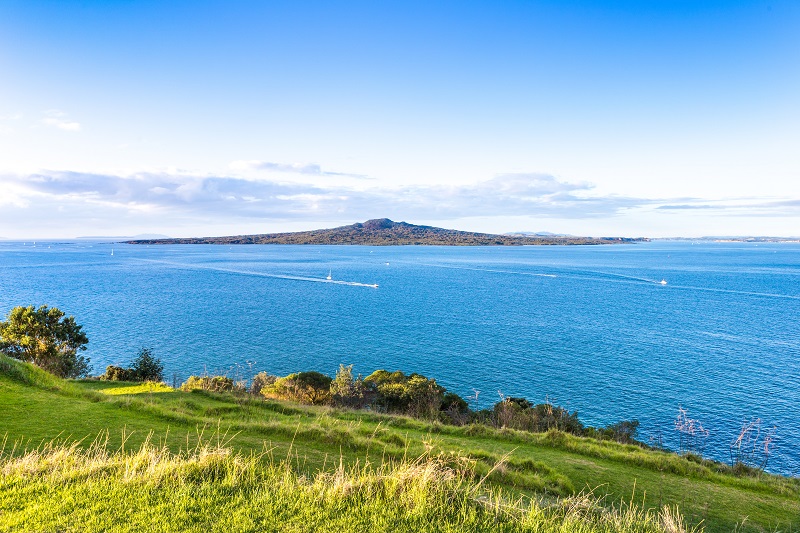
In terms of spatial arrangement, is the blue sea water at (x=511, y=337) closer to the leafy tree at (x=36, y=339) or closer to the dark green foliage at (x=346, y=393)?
the leafy tree at (x=36, y=339)

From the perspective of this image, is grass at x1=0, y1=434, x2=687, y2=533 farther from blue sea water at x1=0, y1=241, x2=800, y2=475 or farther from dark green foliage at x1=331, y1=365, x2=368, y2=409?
blue sea water at x1=0, y1=241, x2=800, y2=475

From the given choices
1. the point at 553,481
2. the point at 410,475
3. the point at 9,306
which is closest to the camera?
the point at 410,475

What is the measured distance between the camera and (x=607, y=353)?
44281 millimetres

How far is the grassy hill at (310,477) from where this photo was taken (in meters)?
5.95

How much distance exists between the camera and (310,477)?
8578mm

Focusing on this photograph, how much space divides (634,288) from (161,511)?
10148cm

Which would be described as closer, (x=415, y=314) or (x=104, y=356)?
(x=104, y=356)

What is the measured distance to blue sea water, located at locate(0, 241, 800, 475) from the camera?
108 ft

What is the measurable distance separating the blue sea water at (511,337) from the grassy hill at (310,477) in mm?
17281

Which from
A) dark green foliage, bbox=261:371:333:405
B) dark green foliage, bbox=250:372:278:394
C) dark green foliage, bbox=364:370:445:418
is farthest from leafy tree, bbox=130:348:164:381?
dark green foliage, bbox=364:370:445:418

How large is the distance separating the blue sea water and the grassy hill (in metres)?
17.3

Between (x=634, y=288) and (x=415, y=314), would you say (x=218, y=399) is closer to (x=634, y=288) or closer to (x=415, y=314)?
(x=415, y=314)

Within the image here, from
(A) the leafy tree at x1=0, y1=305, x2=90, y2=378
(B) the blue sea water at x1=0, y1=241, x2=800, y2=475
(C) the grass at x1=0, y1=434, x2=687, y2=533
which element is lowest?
(B) the blue sea water at x1=0, y1=241, x2=800, y2=475

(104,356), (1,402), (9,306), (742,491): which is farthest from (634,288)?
(9,306)
